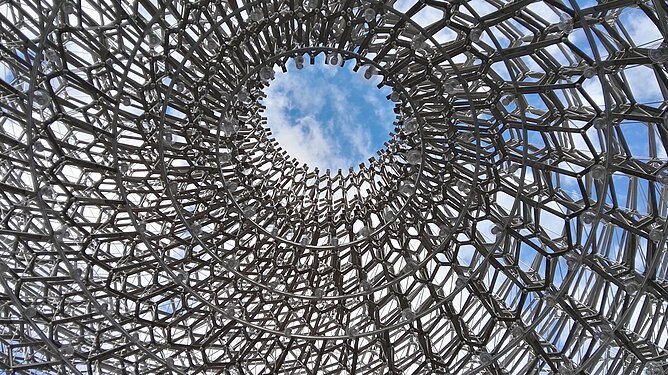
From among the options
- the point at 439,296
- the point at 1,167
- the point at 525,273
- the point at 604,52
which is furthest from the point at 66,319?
the point at 604,52

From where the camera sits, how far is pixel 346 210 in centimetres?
3005

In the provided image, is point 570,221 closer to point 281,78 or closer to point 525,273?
point 525,273

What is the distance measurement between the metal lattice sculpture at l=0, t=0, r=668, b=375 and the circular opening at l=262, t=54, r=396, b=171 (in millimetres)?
5856

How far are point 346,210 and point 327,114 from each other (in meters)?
14.4

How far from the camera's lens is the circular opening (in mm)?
35250

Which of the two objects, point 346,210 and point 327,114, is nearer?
point 346,210

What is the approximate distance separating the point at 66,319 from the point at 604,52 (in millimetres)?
20117

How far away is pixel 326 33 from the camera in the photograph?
22.7 meters

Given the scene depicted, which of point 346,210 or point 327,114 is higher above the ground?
point 327,114

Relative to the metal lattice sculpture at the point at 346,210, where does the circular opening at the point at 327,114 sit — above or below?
above

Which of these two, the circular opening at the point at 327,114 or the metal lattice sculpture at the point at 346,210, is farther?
the circular opening at the point at 327,114

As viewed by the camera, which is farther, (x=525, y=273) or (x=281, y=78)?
(x=281, y=78)

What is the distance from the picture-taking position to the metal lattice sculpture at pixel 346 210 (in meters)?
21.1

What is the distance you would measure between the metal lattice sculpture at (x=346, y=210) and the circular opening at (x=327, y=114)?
19.2ft
